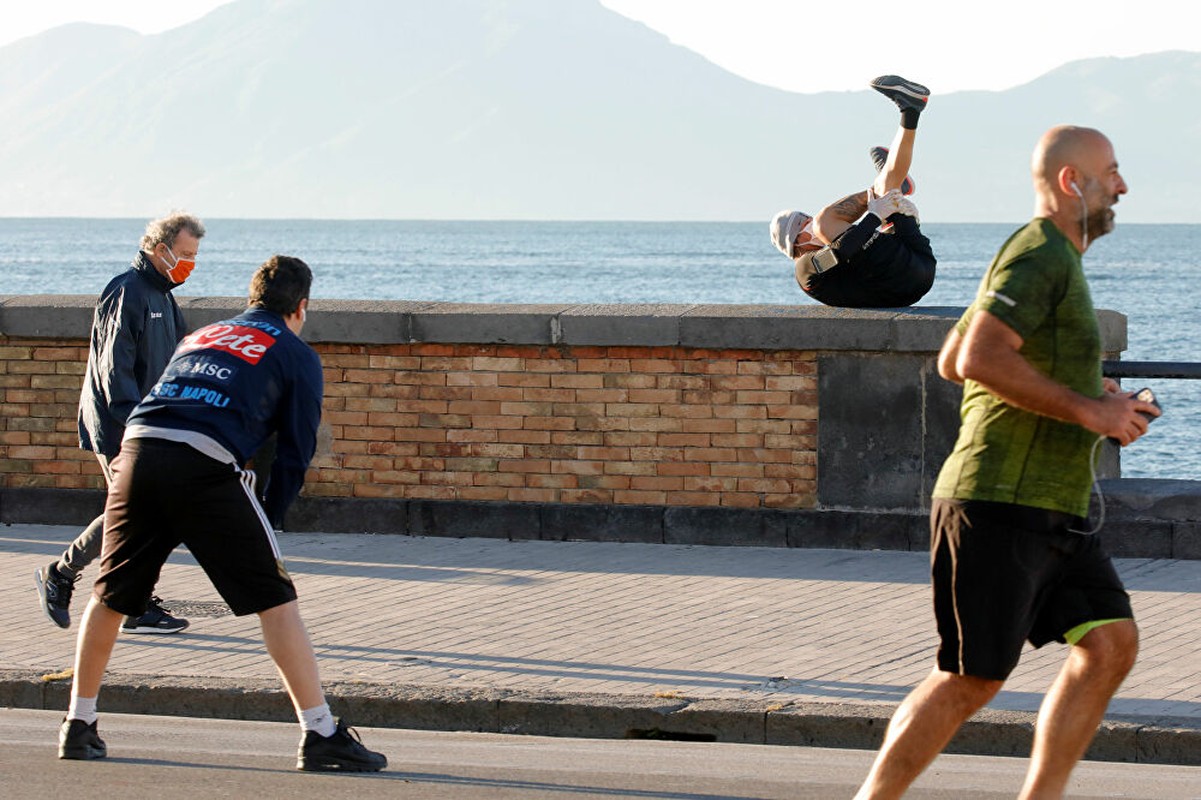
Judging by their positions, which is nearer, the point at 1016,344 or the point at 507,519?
the point at 1016,344

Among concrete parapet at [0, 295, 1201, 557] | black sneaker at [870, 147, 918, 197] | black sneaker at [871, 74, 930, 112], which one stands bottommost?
concrete parapet at [0, 295, 1201, 557]

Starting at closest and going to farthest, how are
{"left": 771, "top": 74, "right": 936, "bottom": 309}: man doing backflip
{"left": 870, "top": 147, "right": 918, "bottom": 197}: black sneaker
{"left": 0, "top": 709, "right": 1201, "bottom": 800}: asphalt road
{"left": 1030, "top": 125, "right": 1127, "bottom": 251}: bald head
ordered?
{"left": 1030, "top": 125, "right": 1127, "bottom": 251}: bald head → {"left": 0, "top": 709, "right": 1201, "bottom": 800}: asphalt road → {"left": 771, "top": 74, "right": 936, "bottom": 309}: man doing backflip → {"left": 870, "top": 147, "right": 918, "bottom": 197}: black sneaker

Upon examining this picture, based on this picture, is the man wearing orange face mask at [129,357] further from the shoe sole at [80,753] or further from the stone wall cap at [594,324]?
the stone wall cap at [594,324]

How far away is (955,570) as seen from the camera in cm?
468

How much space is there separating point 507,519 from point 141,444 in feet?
14.2

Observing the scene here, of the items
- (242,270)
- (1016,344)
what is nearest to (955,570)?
(1016,344)

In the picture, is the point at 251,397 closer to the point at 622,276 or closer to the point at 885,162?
the point at 885,162

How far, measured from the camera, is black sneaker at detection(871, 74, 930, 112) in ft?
30.1

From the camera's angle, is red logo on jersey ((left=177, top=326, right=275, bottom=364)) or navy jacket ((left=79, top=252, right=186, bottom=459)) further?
navy jacket ((left=79, top=252, right=186, bottom=459))

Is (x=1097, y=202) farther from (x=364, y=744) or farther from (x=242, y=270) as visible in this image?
(x=242, y=270)

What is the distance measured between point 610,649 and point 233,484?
2038 millimetres

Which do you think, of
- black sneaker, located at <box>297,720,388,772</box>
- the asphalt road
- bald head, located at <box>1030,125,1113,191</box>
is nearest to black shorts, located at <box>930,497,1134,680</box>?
bald head, located at <box>1030,125,1113,191</box>

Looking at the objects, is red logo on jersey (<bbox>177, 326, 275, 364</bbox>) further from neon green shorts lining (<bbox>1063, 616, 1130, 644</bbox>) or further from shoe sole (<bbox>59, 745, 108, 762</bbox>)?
neon green shorts lining (<bbox>1063, 616, 1130, 644</bbox>)

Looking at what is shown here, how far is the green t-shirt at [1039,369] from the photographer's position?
4578 mm
